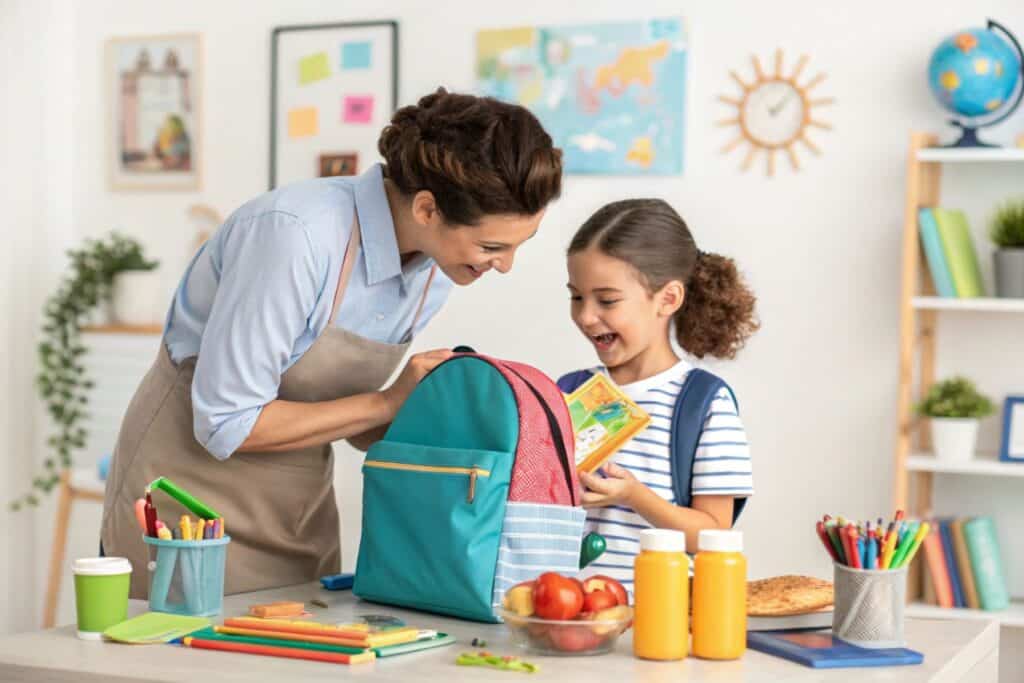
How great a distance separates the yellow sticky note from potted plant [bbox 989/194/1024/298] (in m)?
2.06

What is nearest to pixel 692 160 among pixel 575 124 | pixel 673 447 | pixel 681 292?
pixel 575 124

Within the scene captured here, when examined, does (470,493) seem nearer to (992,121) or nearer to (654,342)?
(654,342)

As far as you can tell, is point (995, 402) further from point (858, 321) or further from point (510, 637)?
point (510, 637)

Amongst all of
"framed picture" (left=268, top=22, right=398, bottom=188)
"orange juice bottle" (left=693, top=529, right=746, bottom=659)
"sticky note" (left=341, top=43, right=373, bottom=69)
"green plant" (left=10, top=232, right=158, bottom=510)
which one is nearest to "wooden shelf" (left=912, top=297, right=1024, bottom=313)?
"framed picture" (left=268, top=22, right=398, bottom=188)

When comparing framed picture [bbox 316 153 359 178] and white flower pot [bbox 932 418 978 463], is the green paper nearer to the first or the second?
white flower pot [bbox 932 418 978 463]

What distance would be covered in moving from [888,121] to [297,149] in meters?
1.81

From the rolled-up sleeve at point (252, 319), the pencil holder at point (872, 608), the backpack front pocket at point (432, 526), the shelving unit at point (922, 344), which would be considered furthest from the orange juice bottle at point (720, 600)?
the shelving unit at point (922, 344)

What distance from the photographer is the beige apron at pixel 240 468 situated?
1.83 meters

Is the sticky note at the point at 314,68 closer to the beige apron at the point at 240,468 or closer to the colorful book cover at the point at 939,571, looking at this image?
the colorful book cover at the point at 939,571

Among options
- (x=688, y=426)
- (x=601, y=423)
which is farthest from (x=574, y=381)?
(x=601, y=423)

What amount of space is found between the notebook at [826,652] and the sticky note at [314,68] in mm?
3094

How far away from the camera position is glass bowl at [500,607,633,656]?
4.56 feet

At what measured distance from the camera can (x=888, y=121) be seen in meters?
3.64

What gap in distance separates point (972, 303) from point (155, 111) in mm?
2666
